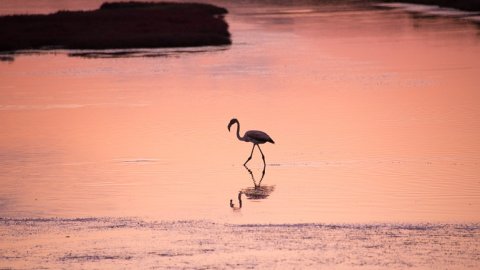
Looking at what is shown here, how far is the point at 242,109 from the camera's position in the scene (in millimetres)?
30141

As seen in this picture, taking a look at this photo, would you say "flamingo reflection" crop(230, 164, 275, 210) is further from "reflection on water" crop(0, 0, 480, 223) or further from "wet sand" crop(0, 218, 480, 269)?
"wet sand" crop(0, 218, 480, 269)

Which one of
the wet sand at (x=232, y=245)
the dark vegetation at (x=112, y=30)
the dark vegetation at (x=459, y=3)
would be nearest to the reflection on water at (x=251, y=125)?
the wet sand at (x=232, y=245)

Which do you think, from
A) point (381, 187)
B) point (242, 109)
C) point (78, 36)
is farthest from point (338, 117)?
point (78, 36)

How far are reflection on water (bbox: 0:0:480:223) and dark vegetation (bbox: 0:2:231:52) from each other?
365cm

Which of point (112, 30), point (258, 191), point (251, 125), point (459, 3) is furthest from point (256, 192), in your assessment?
point (459, 3)

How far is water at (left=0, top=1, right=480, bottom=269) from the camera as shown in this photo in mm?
14289

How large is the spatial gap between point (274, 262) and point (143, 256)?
63.4 inches

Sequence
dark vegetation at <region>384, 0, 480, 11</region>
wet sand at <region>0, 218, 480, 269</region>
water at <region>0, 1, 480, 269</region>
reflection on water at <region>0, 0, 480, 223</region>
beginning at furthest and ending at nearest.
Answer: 1. dark vegetation at <region>384, 0, 480, 11</region>
2. reflection on water at <region>0, 0, 480, 223</region>
3. water at <region>0, 1, 480, 269</region>
4. wet sand at <region>0, 218, 480, 269</region>

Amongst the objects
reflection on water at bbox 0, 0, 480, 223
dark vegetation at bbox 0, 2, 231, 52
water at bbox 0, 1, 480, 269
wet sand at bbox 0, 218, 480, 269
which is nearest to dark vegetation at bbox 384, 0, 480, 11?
dark vegetation at bbox 0, 2, 231, 52

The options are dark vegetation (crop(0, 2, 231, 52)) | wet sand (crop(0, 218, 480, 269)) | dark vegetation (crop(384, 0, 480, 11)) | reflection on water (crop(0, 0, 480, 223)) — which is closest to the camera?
wet sand (crop(0, 218, 480, 269))

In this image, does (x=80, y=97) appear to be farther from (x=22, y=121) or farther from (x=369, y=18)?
(x=369, y=18)

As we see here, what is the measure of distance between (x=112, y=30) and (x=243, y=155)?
119 feet

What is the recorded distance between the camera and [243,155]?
2255 centimetres

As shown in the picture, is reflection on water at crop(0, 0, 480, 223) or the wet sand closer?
the wet sand
